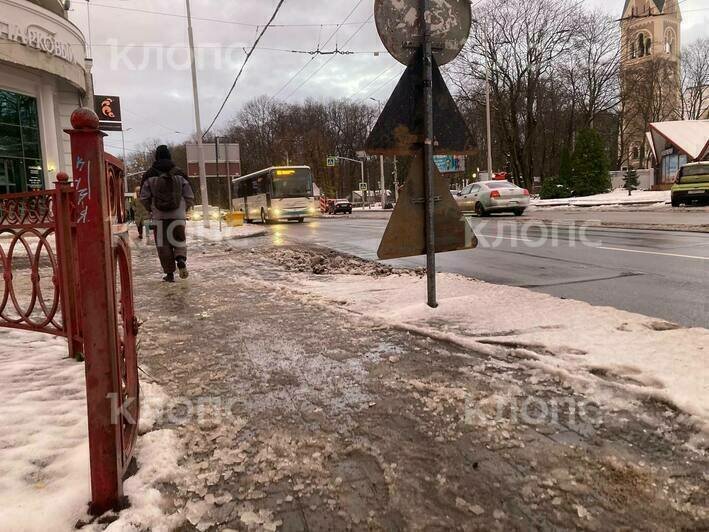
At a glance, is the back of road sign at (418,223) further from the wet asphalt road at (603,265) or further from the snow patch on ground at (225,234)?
the snow patch on ground at (225,234)

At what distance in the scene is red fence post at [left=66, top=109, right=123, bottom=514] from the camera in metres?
1.90

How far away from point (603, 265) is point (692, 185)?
1716 cm

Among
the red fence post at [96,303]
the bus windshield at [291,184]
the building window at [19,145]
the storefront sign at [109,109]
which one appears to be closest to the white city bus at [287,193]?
the bus windshield at [291,184]

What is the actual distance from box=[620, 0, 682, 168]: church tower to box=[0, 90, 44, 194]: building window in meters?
42.8

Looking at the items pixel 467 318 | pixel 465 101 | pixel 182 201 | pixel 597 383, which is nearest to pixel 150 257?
pixel 182 201

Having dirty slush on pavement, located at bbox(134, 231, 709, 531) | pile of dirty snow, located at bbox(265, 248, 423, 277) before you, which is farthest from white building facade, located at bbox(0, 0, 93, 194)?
dirty slush on pavement, located at bbox(134, 231, 709, 531)

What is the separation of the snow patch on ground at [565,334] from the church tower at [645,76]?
46.4 metres

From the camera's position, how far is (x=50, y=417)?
293 cm

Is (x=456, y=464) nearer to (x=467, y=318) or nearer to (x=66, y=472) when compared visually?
(x=66, y=472)

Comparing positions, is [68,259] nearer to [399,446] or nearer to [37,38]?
[399,446]

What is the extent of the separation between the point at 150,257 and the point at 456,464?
37.3ft

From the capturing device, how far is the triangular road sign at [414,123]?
5.00 meters

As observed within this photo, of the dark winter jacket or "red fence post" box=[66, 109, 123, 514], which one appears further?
the dark winter jacket

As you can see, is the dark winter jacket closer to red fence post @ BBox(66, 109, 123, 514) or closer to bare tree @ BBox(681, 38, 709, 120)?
red fence post @ BBox(66, 109, 123, 514)
